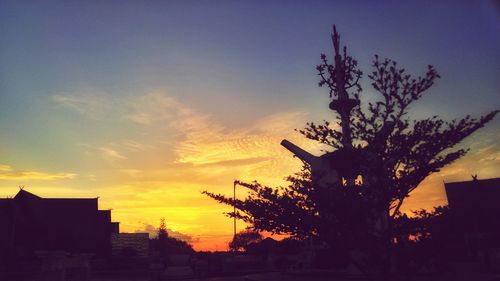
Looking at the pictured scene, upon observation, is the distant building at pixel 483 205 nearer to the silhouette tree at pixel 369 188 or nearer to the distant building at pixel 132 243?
the silhouette tree at pixel 369 188

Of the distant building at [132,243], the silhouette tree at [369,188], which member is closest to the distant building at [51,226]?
the distant building at [132,243]

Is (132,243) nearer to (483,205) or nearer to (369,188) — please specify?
(483,205)

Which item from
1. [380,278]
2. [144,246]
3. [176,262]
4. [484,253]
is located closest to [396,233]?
[380,278]

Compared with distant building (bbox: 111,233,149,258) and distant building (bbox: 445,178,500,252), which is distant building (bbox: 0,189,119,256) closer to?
distant building (bbox: 111,233,149,258)

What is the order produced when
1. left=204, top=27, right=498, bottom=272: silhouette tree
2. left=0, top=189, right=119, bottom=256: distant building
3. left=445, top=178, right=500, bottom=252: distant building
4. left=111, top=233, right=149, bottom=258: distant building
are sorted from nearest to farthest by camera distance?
1. left=204, top=27, right=498, bottom=272: silhouette tree
2. left=445, top=178, right=500, bottom=252: distant building
3. left=0, top=189, right=119, bottom=256: distant building
4. left=111, top=233, right=149, bottom=258: distant building

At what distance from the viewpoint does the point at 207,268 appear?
28.5 metres

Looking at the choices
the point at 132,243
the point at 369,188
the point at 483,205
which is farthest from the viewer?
the point at 132,243

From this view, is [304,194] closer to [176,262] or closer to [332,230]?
[332,230]

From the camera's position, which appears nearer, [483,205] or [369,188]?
[369,188]

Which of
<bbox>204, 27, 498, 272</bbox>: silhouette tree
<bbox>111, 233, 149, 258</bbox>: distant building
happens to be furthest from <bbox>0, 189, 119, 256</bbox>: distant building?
<bbox>204, 27, 498, 272</bbox>: silhouette tree

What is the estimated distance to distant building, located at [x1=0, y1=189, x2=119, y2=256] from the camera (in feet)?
100

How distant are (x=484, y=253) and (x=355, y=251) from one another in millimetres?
13964

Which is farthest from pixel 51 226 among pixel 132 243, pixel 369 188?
pixel 369 188

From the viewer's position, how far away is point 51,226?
33.5 meters
